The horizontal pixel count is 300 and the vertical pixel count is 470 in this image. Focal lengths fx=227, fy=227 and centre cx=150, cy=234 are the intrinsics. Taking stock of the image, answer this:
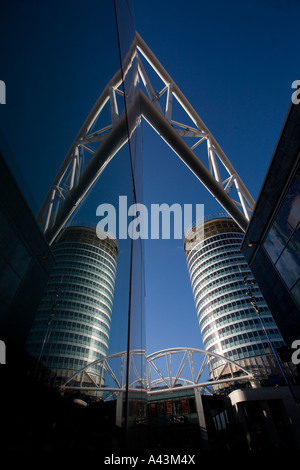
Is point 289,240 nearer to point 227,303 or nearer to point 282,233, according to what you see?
point 282,233

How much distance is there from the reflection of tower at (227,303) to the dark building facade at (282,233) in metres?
41.0

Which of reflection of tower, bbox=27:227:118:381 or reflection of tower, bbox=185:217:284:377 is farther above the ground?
reflection of tower, bbox=185:217:284:377

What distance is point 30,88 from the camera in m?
0.70

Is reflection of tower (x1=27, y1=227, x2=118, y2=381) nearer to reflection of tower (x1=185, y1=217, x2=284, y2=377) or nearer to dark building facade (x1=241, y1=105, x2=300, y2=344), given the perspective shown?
dark building facade (x1=241, y1=105, x2=300, y2=344)

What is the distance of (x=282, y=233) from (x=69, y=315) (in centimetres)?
1068

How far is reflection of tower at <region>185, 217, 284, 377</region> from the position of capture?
55.6m

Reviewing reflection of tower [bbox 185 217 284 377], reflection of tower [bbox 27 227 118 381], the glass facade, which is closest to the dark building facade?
the glass facade

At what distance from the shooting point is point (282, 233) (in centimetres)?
972

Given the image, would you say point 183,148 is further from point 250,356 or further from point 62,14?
point 250,356

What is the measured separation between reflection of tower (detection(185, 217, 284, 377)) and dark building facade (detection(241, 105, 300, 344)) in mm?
41032

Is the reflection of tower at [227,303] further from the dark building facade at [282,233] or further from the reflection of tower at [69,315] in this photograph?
the reflection of tower at [69,315]

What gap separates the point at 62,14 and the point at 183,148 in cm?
1286

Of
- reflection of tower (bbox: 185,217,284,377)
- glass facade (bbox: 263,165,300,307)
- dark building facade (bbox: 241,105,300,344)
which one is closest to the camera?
dark building facade (bbox: 241,105,300,344)

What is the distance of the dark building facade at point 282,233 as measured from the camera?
28.0ft
